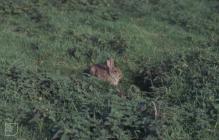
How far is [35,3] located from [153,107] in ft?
12.6

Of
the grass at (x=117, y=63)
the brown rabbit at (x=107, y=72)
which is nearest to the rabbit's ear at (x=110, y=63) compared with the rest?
the brown rabbit at (x=107, y=72)

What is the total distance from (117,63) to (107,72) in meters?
0.71

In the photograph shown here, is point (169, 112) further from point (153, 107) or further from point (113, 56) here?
point (113, 56)

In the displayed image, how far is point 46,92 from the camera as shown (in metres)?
5.43

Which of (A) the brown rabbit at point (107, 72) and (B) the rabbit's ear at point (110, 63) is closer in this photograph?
(A) the brown rabbit at point (107, 72)

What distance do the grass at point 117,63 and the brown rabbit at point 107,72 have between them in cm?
10

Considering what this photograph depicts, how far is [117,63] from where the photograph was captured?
6781 millimetres

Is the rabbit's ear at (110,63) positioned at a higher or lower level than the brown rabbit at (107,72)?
higher

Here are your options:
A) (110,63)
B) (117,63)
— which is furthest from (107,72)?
(117,63)

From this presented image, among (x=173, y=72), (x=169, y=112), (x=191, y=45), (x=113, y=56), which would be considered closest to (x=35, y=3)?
(x=113, y=56)

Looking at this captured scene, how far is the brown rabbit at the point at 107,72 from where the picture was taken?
6.04 metres

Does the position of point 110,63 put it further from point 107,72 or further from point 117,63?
point 117,63

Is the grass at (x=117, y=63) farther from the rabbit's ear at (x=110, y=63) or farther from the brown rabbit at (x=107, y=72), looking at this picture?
the rabbit's ear at (x=110, y=63)

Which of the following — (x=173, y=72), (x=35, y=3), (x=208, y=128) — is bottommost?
(x=208, y=128)
